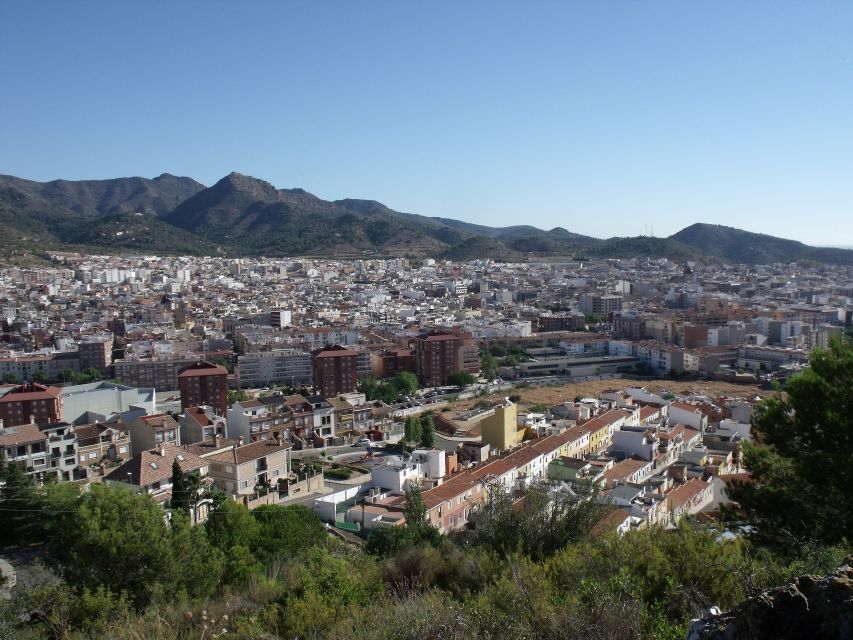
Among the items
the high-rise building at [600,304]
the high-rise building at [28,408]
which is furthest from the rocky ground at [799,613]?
the high-rise building at [600,304]

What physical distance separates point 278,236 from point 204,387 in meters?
64.6

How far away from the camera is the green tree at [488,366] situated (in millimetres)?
22797

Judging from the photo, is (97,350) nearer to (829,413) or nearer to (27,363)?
(27,363)

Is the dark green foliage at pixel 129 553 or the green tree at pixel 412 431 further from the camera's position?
the green tree at pixel 412 431

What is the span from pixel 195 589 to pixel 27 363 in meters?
20.9

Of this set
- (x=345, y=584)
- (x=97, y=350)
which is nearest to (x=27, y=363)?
(x=97, y=350)

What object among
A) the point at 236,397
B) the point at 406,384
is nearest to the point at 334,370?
the point at 406,384

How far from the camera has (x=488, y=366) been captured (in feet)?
75.9

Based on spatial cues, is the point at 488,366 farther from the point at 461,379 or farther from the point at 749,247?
the point at 749,247

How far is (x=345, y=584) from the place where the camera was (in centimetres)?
398

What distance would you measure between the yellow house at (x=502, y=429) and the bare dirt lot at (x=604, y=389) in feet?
15.9

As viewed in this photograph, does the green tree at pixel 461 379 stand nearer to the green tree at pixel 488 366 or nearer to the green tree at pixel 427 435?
the green tree at pixel 488 366

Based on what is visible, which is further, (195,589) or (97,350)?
(97,350)

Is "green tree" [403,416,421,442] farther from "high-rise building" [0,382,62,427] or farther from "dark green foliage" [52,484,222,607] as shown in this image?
"dark green foliage" [52,484,222,607]
